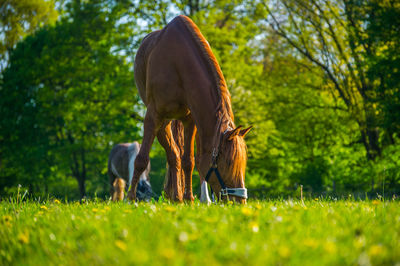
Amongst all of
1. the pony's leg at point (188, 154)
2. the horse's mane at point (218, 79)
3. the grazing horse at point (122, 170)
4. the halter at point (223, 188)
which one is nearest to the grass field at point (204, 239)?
the halter at point (223, 188)

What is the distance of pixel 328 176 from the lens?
2042 centimetres

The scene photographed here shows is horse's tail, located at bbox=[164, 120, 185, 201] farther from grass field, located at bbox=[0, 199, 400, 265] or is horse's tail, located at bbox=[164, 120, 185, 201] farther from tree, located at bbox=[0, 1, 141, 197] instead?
tree, located at bbox=[0, 1, 141, 197]

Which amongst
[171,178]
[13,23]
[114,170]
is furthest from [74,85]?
[171,178]

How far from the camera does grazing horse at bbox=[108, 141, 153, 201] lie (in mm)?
12398

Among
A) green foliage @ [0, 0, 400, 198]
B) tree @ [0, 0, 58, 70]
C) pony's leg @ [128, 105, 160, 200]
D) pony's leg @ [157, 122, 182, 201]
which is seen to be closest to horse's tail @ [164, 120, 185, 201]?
pony's leg @ [157, 122, 182, 201]

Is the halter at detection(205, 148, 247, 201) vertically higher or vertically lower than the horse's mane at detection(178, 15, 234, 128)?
lower

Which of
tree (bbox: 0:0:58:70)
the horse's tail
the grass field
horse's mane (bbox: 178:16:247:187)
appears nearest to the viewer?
the grass field

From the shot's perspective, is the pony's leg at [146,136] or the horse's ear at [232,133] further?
the pony's leg at [146,136]

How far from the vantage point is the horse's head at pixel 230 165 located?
15.6ft

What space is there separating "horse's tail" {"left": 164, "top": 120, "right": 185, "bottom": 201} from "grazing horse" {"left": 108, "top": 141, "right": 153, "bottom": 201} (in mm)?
4556

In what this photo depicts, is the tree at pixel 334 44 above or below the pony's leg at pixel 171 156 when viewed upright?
above

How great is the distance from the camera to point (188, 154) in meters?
6.86

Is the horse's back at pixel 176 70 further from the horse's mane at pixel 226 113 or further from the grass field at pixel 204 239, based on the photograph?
the grass field at pixel 204 239

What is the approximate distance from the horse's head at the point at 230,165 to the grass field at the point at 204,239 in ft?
3.71
